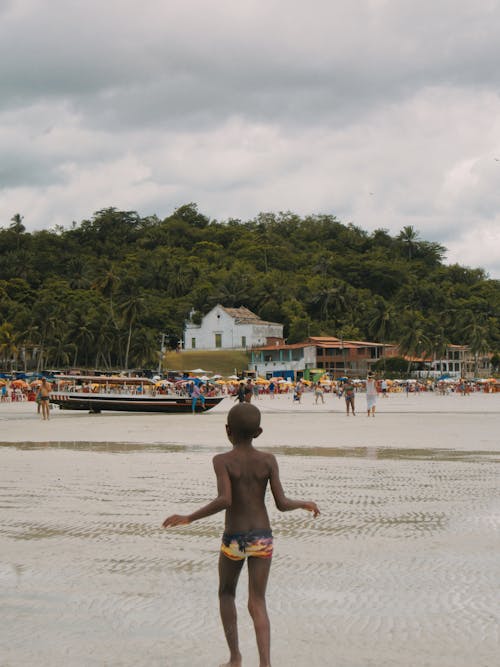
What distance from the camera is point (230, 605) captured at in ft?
13.4

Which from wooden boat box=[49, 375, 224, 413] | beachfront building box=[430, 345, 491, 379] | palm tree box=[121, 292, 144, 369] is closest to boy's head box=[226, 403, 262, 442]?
wooden boat box=[49, 375, 224, 413]

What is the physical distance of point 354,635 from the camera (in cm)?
456

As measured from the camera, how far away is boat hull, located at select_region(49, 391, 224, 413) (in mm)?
34625

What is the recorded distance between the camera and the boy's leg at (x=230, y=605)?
405cm

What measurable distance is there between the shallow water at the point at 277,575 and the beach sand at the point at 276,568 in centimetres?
2

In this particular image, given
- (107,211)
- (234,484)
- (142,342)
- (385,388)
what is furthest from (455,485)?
(107,211)

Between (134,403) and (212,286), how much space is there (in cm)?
7893

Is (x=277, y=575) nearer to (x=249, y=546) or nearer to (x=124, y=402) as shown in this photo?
(x=249, y=546)

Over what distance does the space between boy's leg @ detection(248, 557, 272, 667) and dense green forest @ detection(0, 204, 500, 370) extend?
3454 inches

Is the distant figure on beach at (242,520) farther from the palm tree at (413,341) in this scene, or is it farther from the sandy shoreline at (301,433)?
the palm tree at (413,341)

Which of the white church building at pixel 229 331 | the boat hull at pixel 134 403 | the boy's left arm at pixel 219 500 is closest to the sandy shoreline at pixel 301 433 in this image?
the boat hull at pixel 134 403

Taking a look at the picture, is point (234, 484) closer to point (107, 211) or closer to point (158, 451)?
point (158, 451)

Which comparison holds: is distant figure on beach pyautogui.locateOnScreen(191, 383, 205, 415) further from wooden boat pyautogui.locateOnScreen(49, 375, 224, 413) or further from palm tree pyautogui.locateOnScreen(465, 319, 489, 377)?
palm tree pyautogui.locateOnScreen(465, 319, 489, 377)

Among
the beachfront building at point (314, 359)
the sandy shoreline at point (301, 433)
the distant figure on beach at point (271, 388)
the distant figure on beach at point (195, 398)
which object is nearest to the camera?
the sandy shoreline at point (301, 433)
